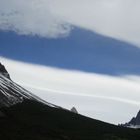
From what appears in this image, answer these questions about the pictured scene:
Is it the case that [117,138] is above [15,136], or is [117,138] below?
above

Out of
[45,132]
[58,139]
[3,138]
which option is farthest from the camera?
[45,132]

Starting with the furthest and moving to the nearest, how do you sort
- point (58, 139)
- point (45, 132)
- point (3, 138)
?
point (45, 132), point (58, 139), point (3, 138)

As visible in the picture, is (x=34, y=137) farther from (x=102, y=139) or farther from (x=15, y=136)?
(x=102, y=139)

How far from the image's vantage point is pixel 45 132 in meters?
189

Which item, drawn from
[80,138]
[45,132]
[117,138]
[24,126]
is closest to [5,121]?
[24,126]

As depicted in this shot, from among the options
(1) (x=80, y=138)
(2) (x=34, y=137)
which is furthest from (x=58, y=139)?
(1) (x=80, y=138)

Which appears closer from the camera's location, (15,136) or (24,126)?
(15,136)

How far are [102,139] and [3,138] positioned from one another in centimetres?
5598

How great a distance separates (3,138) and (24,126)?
3649cm

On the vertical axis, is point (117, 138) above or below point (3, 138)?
above

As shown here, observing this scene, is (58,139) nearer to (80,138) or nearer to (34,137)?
(34,137)

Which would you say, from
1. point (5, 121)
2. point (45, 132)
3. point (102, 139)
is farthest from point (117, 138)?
point (5, 121)

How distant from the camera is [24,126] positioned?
194625 mm

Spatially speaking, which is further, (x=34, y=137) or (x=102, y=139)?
(x=102, y=139)
